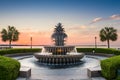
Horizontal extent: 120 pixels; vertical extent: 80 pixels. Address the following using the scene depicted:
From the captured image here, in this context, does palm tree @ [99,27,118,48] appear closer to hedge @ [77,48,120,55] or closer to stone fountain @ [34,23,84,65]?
hedge @ [77,48,120,55]

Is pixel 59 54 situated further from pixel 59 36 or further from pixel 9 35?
pixel 9 35

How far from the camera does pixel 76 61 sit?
23562mm

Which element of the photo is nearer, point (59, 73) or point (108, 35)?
point (59, 73)

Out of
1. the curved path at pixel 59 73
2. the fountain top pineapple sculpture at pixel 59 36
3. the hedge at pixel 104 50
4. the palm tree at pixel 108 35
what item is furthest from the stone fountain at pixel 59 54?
the palm tree at pixel 108 35

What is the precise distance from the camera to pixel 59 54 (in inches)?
996

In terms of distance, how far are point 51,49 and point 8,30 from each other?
4005 centimetres

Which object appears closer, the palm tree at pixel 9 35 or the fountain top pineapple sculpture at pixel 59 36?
the fountain top pineapple sculpture at pixel 59 36

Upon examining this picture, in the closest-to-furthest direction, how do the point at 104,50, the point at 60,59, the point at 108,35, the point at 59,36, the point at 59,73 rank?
the point at 59,73, the point at 60,59, the point at 59,36, the point at 104,50, the point at 108,35

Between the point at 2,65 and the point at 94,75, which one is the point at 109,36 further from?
the point at 2,65

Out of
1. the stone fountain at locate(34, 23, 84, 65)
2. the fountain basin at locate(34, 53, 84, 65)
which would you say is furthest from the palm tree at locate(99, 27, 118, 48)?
the fountain basin at locate(34, 53, 84, 65)

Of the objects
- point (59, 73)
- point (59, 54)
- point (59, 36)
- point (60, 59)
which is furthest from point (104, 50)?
point (59, 73)

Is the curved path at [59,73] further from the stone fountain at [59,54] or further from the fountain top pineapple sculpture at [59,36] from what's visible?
the fountain top pineapple sculpture at [59,36]

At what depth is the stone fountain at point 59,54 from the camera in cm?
2253

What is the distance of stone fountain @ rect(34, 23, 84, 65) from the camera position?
22.5 meters
